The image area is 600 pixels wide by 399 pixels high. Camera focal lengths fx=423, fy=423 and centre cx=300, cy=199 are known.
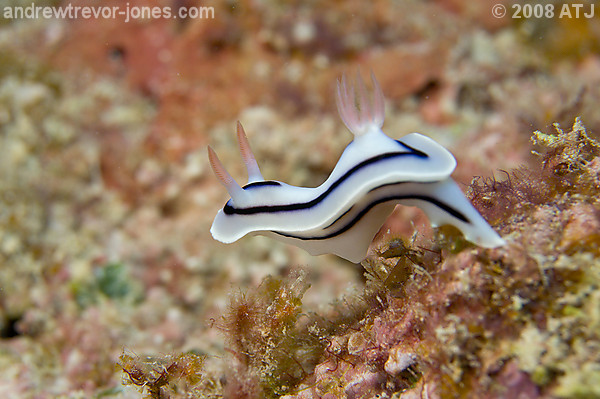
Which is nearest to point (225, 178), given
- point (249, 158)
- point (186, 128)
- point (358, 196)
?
point (249, 158)

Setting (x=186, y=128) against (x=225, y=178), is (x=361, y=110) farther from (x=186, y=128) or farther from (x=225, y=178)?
(x=186, y=128)

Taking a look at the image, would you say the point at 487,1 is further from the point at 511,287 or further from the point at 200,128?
the point at 511,287

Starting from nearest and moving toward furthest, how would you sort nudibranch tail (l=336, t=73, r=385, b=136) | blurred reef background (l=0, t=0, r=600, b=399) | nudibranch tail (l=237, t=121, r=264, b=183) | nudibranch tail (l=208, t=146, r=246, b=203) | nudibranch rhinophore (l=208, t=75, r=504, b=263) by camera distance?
nudibranch rhinophore (l=208, t=75, r=504, b=263) < nudibranch tail (l=336, t=73, r=385, b=136) < nudibranch tail (l=208, t=146, r=246, b=203) < nudibranch tail (l=237, t=121, r=264, b=183) < blurred reef background (l=0, t=0, r=600, b=399)

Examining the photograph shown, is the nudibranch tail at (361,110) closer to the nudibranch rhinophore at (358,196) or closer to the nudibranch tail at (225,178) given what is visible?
the nudibranch rhinophore at (358,196)


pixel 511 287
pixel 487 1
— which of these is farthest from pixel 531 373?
pixel 487 1

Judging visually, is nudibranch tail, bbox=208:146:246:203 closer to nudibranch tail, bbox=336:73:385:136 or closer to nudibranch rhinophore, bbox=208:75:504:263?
nudibranch rhinophore, bbox=208:75:504:263

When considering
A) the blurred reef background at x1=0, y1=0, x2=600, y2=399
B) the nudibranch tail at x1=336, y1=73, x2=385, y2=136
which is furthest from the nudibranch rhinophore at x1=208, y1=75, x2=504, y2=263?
the blurred reef background at x1=0, y1=0, x2=600, y2=399

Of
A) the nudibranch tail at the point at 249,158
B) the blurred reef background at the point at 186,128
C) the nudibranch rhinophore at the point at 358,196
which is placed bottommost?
the nudibranch rhinophore at the point at 358,196

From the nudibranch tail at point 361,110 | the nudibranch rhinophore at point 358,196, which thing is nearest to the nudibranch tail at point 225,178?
the nudibranch rhinophore at point 358,196
